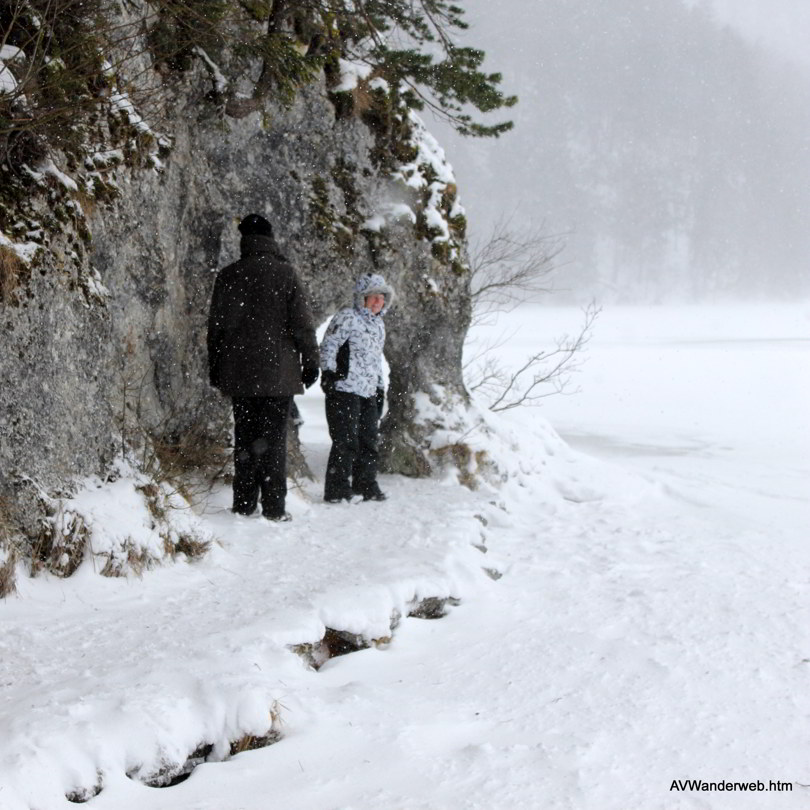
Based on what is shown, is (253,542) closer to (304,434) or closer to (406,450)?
(406,450)

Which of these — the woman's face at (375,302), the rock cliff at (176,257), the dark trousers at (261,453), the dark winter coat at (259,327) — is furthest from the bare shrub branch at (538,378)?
the dark trousers at (261,453)

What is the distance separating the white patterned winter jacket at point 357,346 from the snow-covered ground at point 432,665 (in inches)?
39.9

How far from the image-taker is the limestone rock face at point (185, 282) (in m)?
4.30

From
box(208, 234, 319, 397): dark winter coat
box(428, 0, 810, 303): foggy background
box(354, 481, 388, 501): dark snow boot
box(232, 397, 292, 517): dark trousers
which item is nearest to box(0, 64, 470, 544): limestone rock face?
box(208, 234, 319, 397): dark winter coat

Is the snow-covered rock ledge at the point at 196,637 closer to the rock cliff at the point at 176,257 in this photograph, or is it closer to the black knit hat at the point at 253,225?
the rock cliff at the point at 176,257

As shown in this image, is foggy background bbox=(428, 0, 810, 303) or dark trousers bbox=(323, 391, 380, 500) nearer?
dark trousers bbox=(323, 391, 380, 500)

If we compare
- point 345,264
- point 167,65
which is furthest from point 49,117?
point 345,264

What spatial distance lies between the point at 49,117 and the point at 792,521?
23.3 feet

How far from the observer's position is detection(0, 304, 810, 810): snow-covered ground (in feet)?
9.02

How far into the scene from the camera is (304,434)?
37.7ft

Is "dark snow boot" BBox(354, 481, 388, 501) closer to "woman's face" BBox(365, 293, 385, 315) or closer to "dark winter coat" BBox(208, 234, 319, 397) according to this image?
"dark winter coat" BBox(208, 234, 319, 397)

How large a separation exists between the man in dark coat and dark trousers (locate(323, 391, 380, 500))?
80cm

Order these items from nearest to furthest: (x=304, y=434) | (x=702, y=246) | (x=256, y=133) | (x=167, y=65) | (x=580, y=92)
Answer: (x=167, y=65)
(x=256, y=133)
(x=304, y=434)
(x=702, y=246)
(x=580, y=92)

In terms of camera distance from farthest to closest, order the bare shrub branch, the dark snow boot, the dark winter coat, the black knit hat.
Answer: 1. the bare shrub branch
2. the dark snow boot
3. the black knit hat
4. the dark winter coat
